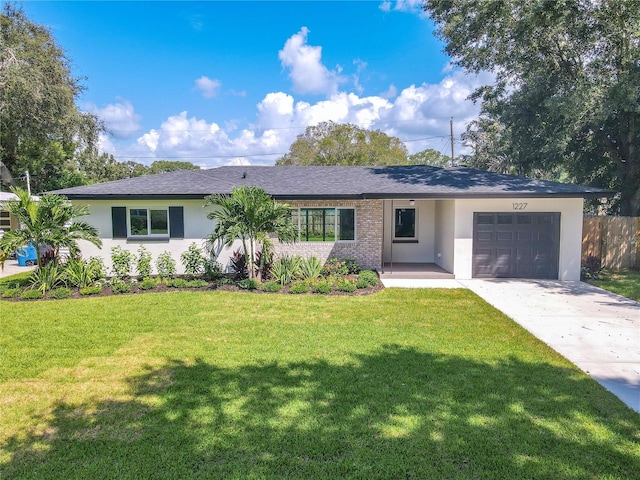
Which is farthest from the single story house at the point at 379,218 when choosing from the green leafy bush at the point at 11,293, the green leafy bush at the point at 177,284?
the green leafy bush at the point at 11,293

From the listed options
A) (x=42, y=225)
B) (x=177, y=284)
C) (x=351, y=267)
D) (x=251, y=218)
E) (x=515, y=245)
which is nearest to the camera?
(x=42, y=225)

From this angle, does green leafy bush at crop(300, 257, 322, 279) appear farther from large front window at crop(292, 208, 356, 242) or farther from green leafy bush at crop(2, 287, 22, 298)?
green leafy bush at crop(2, 287, 22, 298)

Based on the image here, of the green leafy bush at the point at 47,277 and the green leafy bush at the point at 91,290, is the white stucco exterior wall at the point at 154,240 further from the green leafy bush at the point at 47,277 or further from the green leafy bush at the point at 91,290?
the green leafy bush at the point at 91,290

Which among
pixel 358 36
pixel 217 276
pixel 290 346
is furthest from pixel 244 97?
pixel 290 346

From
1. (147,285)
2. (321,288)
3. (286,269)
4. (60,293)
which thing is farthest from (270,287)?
(60,293)

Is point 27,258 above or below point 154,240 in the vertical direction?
below

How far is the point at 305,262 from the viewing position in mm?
11172

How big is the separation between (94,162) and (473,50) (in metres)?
36.9

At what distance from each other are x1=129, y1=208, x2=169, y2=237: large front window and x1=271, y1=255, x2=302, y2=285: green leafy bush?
3861 mm

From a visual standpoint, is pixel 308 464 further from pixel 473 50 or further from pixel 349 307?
pixel 473 50

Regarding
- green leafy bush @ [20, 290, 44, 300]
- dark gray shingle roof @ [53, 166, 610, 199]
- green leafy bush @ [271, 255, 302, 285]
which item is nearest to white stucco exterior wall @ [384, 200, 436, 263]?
dark gray shingle roof @ [53, 166, 610, 199]

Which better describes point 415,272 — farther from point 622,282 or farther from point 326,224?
point 622,282

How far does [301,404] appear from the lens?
12.8 feet

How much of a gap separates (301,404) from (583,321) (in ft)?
20.0
